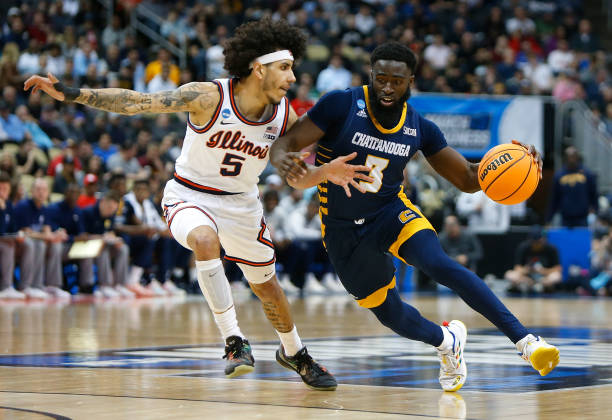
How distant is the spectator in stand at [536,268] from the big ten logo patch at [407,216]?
42.3 ft

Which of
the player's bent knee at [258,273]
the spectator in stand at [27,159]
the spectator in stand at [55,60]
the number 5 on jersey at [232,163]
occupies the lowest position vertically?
the player's bent knee at [258,273]

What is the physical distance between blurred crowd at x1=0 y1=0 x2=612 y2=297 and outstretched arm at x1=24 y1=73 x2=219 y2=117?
28.2 feet

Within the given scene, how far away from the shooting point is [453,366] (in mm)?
5977

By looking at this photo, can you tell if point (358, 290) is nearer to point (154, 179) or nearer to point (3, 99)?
point (154, 179)

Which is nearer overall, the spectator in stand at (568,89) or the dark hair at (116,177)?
the dark hair at (116,177)

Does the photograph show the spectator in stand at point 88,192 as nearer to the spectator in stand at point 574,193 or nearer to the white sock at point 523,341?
the spectator in stand at point 574,193

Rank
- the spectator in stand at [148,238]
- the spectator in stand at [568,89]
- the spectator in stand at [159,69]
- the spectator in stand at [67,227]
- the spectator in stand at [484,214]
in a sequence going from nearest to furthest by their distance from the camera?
1. the spectator in stand at [67,227]
2. the spectator in stand at [148,238]
3. the spectator in stand at [159,69]
4. the spectator in stand at [484,214]
5. the spectator in stand at [568,89]

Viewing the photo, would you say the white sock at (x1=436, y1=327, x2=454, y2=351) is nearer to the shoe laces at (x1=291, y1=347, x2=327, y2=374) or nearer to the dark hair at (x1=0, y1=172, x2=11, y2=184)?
the shoe laces at (x1=291, y1=347, x2=327, y2=374)

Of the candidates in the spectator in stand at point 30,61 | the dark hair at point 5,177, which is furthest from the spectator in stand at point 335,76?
the dark hair at point 5,177

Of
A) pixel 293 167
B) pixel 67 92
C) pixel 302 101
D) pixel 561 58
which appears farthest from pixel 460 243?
pixel 67 92

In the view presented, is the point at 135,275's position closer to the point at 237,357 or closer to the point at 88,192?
the point at 88,192

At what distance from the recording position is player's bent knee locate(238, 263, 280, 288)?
6.39 meters

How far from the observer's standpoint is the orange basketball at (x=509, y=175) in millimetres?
6238

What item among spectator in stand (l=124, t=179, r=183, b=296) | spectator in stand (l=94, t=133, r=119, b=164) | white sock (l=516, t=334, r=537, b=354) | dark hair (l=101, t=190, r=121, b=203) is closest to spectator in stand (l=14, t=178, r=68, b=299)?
dark hair (l=101, t=190, r=121, b=203)
